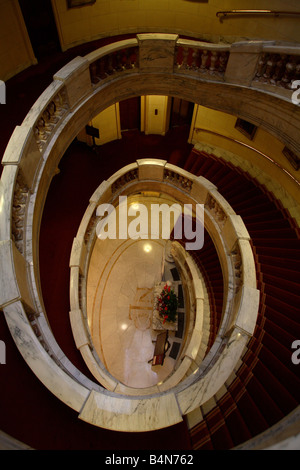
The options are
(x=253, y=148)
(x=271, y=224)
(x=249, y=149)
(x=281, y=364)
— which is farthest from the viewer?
(x=249, y=149)

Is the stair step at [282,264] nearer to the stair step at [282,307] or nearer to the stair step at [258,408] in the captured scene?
the stair step at [282,307]

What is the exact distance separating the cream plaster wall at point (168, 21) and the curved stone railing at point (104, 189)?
150 cm

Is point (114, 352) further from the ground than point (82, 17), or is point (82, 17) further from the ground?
point (82, 17)

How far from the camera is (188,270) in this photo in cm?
1040

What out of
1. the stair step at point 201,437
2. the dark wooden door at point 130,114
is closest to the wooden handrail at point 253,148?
the dark wooden door at point 130,114

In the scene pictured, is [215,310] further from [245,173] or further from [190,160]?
[190,160]

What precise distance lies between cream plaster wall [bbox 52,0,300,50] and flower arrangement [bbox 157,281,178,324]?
8255 millimetres

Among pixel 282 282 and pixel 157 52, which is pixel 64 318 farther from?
pixel 157 52

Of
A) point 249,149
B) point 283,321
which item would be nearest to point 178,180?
point 249,149

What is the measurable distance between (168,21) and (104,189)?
5632 millimetres

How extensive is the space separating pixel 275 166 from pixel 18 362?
8.49m

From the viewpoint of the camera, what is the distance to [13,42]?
258 inches

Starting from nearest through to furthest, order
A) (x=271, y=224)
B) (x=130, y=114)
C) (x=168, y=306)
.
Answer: (x=271, y=224)
(x=168, y=306)
(x=130, y=114)

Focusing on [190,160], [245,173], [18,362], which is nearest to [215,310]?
[245,173]
